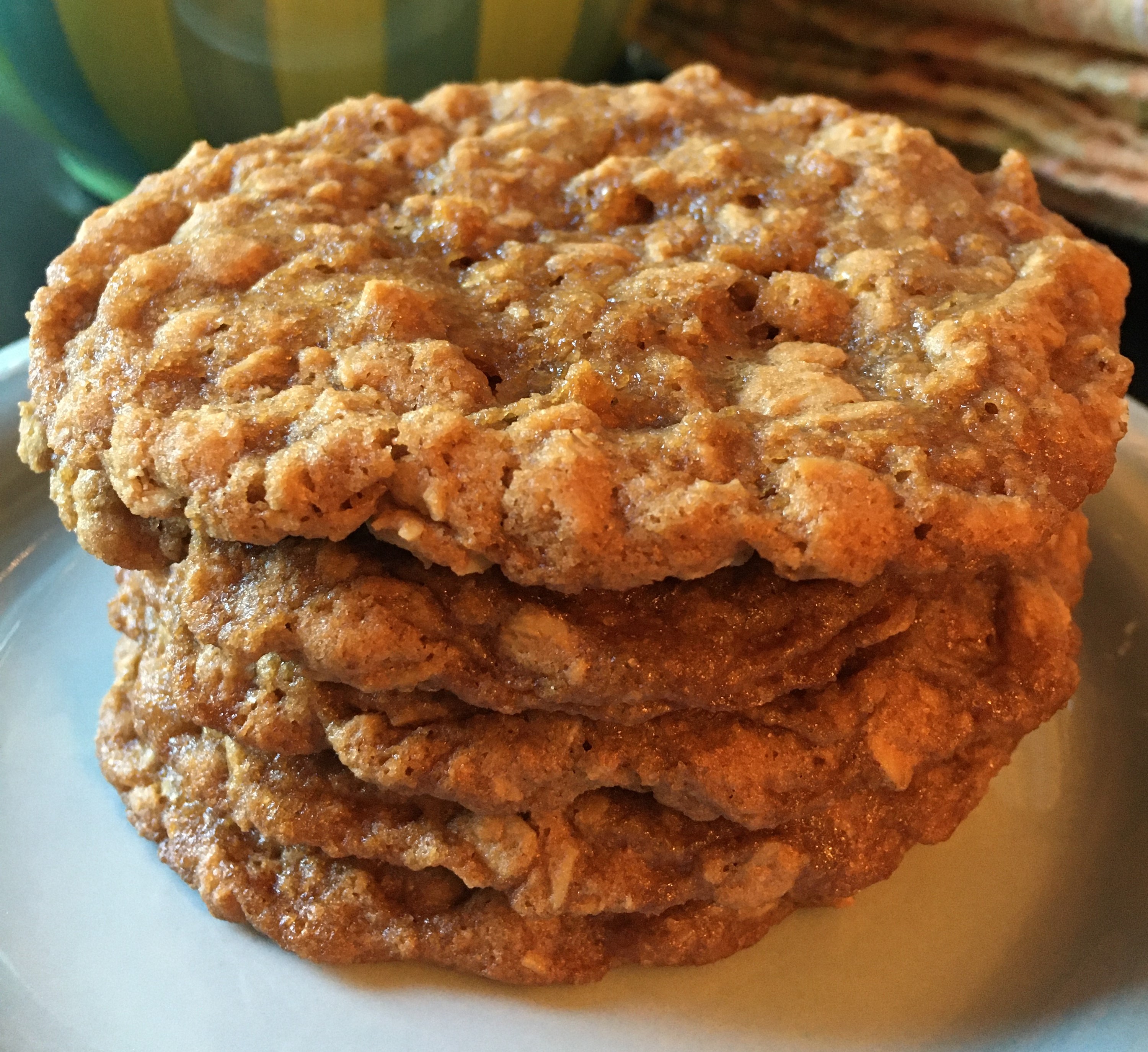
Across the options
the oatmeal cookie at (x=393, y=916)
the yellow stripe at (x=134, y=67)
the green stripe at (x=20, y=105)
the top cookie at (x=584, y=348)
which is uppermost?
the top cookie at (x=584, y=348)

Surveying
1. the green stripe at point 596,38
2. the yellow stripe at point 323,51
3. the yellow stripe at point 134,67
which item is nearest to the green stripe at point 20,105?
the yellow stripe at point 134,67

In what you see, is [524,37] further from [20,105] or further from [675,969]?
[675,969]

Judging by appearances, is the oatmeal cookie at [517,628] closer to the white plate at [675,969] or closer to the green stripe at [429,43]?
the white plate at [675,969]

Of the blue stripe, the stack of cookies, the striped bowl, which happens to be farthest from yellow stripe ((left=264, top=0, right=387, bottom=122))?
the stack of cookies

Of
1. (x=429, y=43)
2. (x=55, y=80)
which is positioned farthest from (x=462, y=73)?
(x=55, y=80)

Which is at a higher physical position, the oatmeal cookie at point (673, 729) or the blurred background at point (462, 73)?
the blurred background at point (462, 73)

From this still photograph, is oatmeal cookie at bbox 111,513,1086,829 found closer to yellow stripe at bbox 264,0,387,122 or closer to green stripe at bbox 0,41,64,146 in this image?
yellow stripe at bbox 264,0,387,122
